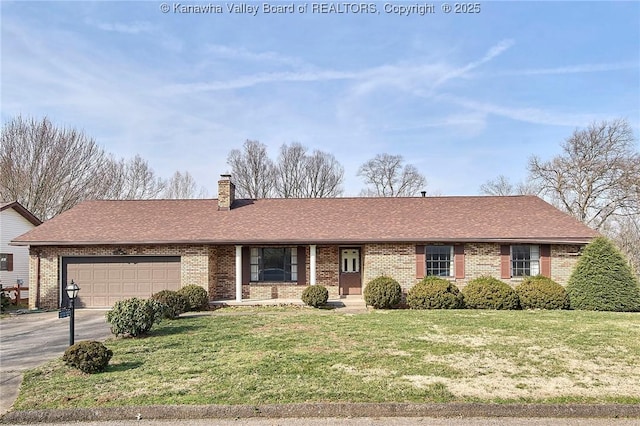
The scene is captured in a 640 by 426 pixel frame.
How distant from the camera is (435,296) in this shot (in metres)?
15.1

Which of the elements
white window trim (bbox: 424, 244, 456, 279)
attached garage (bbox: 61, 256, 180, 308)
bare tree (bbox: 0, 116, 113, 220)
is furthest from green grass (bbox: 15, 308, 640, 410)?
bare tree (bbox: 0, 116, 113, 220)

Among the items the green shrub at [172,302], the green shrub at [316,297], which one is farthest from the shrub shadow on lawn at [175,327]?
the green shrub at [316,297]

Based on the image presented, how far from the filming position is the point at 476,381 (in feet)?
22.0

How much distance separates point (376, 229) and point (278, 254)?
4095 millimetres

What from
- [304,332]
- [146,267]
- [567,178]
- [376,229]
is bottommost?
[304,332]

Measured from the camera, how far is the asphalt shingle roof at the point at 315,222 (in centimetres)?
1647

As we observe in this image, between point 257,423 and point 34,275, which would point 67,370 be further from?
point 34,275

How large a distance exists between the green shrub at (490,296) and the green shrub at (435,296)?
13.1 inches

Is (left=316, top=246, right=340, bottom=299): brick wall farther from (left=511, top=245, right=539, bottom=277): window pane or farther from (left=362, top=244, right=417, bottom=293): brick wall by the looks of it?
(left=511, top=245, right=539, bottom=277): window pane

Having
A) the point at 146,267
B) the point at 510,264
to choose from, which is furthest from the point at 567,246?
the point at 146,267

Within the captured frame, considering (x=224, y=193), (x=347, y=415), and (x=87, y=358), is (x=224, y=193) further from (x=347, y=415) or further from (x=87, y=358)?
(x=347, y=415)

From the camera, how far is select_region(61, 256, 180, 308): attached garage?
54.3 ft

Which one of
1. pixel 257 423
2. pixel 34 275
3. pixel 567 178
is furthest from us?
pixel 567 178

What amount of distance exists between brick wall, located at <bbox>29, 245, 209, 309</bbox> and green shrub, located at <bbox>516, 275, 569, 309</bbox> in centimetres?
1158
